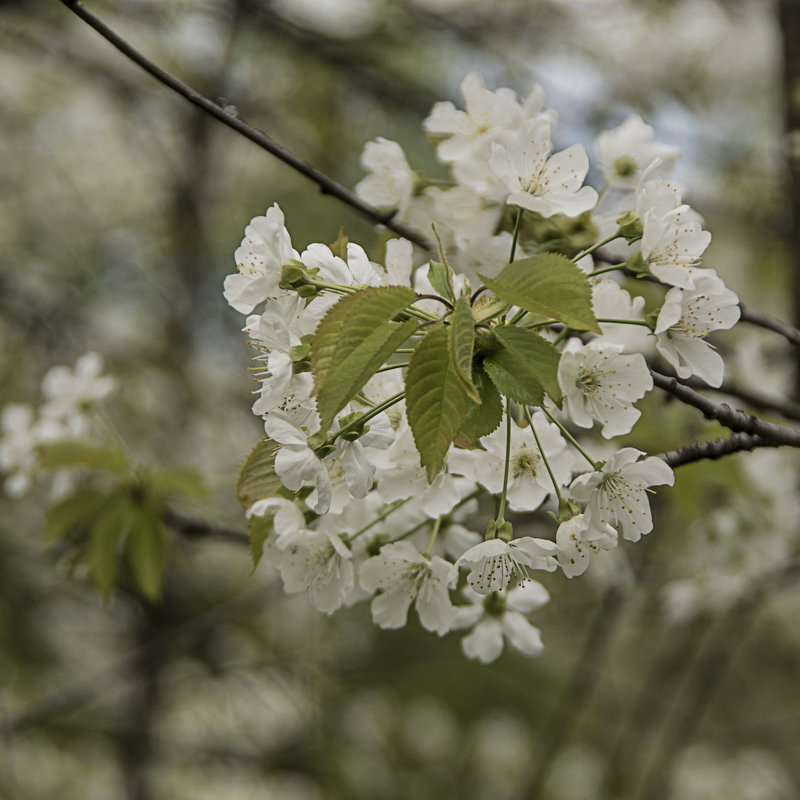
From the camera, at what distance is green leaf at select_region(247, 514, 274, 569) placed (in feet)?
3.52

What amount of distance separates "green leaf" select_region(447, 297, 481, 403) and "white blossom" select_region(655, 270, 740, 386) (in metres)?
0.28

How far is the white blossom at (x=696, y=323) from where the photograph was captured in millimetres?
977

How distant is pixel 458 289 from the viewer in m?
1.08

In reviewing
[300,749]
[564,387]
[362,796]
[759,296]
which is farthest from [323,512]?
[759,296]

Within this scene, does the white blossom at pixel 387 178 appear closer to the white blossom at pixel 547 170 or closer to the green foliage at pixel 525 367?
the white blossom at pixel 547 170

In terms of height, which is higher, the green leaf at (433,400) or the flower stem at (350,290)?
the flower stem at (350,290)

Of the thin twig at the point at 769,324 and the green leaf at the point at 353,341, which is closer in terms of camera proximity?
the green leaf at the point at 353,341

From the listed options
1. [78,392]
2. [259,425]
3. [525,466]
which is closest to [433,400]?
[525,466]

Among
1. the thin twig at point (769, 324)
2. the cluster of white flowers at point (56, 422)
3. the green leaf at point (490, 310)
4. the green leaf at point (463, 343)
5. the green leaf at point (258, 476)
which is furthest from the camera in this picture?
the cluster of white flowers at point (56, 422)

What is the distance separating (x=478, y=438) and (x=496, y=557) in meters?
0.16

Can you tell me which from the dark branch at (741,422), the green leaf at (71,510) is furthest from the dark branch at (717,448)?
the green leaf at (71,510)

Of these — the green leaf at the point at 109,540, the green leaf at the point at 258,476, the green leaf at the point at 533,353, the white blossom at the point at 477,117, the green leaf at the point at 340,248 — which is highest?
the white blossom at the point at 477,117

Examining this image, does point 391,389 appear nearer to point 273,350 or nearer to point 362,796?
point 273,350

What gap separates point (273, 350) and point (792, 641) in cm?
557
